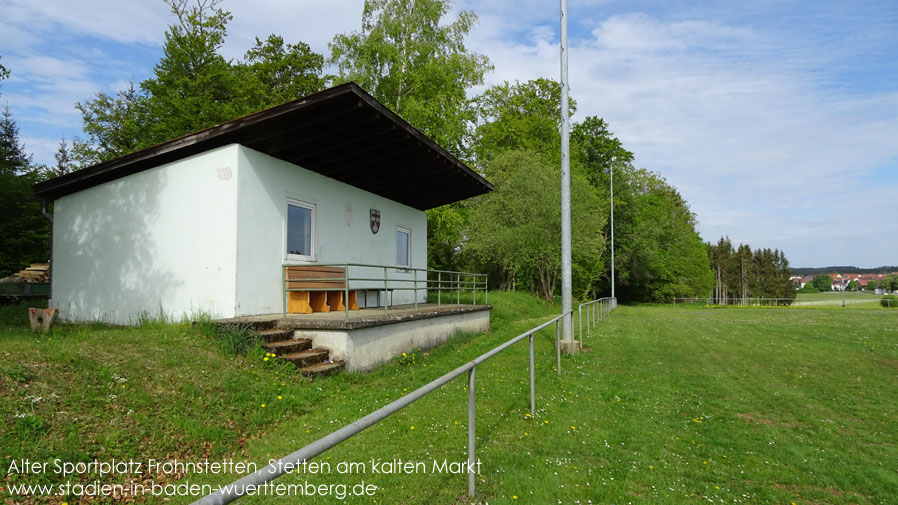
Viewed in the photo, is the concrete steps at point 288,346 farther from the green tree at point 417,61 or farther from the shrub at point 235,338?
the green tree at point 417,61

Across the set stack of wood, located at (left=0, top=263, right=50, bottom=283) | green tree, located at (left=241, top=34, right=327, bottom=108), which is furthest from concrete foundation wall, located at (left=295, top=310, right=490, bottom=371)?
green tree, located at (left=241, top=34, right=327, bottom=108)

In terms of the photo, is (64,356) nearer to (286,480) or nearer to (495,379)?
(286,480)

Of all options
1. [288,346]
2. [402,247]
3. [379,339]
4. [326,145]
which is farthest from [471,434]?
[402,247]

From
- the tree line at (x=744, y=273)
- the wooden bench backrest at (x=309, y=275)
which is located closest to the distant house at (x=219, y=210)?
the wooden bench backrest at (x=309, y=275)

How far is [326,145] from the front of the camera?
34.7 ft

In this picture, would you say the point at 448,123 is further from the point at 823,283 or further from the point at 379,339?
the point at 823,283

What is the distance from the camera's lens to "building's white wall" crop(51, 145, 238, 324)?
9.05 m

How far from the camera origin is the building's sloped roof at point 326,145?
9.02 meters

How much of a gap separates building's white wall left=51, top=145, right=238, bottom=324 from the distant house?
2 cm

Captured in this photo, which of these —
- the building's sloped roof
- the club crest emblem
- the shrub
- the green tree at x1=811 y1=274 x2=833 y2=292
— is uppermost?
the building's sloped roof

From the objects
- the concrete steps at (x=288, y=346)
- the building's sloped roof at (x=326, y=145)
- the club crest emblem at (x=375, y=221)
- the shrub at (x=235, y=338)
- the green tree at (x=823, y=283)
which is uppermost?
the building's sloped roof at (x=326, y=145)

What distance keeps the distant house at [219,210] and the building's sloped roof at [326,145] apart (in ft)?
0.10

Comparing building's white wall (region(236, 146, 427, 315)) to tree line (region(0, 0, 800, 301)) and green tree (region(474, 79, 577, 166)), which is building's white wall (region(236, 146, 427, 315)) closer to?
tree line (region(0, 0, 800, 301))

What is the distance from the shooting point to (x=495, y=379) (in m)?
8.41
